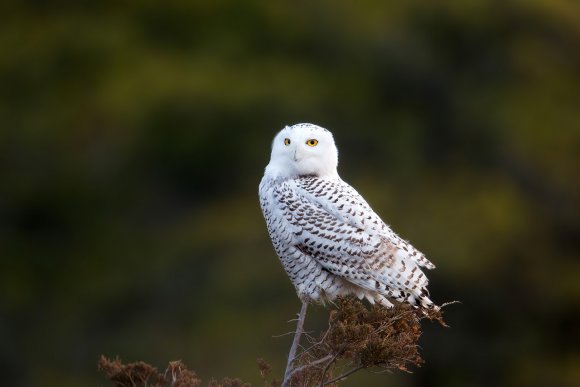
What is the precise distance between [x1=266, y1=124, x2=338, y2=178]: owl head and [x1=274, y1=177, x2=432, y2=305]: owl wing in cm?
16

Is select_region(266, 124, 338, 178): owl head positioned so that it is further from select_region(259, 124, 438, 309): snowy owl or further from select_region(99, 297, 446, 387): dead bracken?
select_region(99, 297, 446, 387): dead bracken

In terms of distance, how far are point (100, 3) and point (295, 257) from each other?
1667 centimetres

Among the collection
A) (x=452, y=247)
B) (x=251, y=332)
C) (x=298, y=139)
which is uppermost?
(x=298, y=139)

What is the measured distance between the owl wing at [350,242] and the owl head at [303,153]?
0.53 feet

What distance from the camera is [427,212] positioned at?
18406mm

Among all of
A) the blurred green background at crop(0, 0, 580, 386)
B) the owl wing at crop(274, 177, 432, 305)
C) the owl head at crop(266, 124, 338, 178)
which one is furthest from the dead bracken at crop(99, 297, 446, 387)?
the blurred green background at crop(0, 0, 580, 386)

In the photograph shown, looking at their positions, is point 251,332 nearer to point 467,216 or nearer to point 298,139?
point 467,216

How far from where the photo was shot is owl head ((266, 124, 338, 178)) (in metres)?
6.63

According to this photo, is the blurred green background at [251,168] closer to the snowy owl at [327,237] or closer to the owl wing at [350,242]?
the snowy owl at [327,237]

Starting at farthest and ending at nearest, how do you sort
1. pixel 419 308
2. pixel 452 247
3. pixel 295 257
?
pixel 452 247 → pixel 295 257 → pixel 419 308

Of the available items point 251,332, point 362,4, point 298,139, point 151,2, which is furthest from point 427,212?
point 298,139

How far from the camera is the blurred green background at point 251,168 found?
17.4m

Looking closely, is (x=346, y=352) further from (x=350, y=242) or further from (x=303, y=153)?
(x=303, y=153)

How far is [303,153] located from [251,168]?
476 inches
